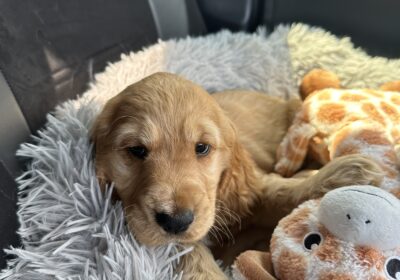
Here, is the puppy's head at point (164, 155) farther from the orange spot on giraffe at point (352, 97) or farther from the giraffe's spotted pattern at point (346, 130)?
the orange spot on giraffe at point (352, 97)

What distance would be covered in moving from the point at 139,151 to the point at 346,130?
2.25 ft

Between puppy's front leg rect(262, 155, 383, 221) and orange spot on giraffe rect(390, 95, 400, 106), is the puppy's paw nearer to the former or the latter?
puppy's front leg rect(262, 155, 383, 221)

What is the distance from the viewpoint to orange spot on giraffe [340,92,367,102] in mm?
1670

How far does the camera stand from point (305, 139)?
1711 mm

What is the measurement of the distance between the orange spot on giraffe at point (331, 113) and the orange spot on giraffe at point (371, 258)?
717 millimetres

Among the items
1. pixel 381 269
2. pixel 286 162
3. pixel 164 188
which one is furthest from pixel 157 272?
pixel 286 162

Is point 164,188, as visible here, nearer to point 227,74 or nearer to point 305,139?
point 305,139

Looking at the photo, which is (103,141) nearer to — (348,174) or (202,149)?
(202,149)

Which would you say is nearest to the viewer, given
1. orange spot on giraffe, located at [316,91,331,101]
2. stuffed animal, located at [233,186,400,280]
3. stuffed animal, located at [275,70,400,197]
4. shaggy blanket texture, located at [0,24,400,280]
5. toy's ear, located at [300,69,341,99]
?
stuffed animal, located at [233,186,400,280]

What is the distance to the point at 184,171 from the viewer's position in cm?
121

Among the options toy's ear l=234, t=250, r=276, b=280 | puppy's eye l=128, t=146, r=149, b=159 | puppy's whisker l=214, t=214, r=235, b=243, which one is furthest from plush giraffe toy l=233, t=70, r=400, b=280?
puppy's eye l=128, t=146, r=149, b=159

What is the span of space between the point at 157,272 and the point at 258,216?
1.50ft

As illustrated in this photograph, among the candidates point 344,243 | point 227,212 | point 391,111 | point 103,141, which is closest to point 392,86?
point 391,111

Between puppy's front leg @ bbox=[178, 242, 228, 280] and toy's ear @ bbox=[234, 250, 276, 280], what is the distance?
0.14 metres
